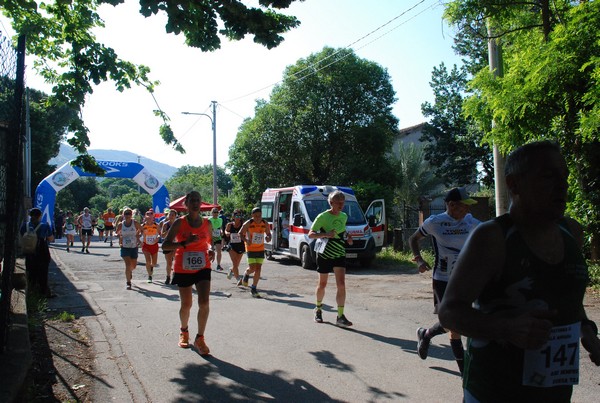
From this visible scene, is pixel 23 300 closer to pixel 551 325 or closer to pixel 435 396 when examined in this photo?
pixel 435 396

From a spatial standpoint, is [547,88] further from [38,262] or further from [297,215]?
[38,262]

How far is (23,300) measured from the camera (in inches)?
276

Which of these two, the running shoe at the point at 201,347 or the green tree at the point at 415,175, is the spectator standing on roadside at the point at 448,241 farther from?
the green tree at the point at 415,175

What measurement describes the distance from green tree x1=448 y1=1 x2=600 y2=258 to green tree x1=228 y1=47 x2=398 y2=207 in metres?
17.0

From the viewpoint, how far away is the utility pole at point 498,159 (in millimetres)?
10180

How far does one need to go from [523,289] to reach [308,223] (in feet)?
47.3

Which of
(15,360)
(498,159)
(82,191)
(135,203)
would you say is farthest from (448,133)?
(82,191)

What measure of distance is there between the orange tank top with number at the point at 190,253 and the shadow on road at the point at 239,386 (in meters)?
1.15

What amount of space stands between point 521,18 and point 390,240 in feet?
45.5

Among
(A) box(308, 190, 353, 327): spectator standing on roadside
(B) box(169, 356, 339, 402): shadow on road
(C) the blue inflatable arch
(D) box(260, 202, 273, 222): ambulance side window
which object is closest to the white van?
(D) box(260, 202, 273, 222): ambulance side window

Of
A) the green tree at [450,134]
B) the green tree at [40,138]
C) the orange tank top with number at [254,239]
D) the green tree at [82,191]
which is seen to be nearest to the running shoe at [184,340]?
the orange tank top with number at [254,239]

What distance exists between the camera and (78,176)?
24672 millimetres

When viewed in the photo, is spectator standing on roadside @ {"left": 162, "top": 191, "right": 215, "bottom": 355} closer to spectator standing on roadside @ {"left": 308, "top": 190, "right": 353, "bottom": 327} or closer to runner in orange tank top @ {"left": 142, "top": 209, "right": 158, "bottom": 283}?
spectator standing on roadside @ {"left": 308, "top": 190, "right": 353, "bottom": 327}

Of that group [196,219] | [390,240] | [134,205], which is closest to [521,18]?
[196,219]
